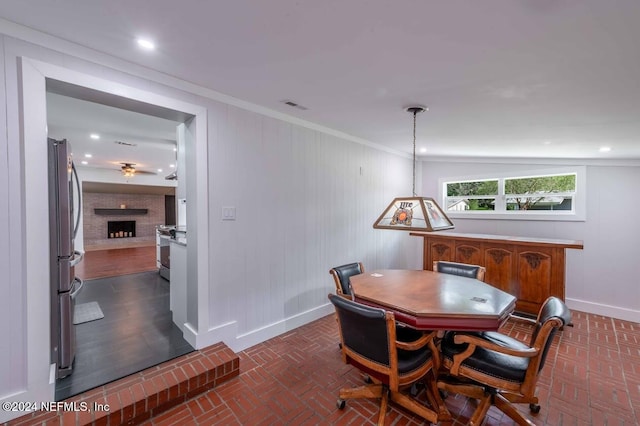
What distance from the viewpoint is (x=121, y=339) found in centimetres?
268

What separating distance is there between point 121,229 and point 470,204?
12.2 m

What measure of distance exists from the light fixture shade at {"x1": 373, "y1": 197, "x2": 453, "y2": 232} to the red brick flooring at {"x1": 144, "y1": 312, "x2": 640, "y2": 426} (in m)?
1.35

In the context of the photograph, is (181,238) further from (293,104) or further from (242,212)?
(293,104)

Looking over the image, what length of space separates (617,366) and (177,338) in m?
4.17

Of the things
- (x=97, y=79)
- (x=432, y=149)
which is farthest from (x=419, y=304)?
(x=432, y=149)

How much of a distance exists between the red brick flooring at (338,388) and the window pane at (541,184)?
2066mm

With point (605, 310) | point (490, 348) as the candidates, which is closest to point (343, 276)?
point (490, 348)

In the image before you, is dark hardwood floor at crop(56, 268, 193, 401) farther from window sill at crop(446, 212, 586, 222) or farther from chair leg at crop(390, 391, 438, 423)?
window sill at crop(446, 212, 586, 222)

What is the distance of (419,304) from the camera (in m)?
2.01

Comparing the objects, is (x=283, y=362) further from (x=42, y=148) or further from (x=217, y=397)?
(x=42, y=148)

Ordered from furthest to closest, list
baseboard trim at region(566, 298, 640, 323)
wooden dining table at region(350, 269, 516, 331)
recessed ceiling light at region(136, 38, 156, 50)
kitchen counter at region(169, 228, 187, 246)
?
baseboard trim at region(566, 298, 640, 323) → kitchen counter at region(169, 228, 187, 246) → wooden dining table at region(350, 269, 516, 331) → recessed ceiling light at region(136, 38, 156, 50)

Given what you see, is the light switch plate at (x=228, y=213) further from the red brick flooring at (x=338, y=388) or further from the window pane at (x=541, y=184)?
the window pane at (x=541, y=184)

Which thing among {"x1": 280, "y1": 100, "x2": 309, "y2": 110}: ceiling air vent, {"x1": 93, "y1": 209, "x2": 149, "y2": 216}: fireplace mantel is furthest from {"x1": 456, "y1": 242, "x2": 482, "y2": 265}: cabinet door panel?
{"x1": 93, "y1": 209, "x2": 149, "y2": 216}: fireplace mantel

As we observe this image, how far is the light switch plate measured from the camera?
263 centimetres
